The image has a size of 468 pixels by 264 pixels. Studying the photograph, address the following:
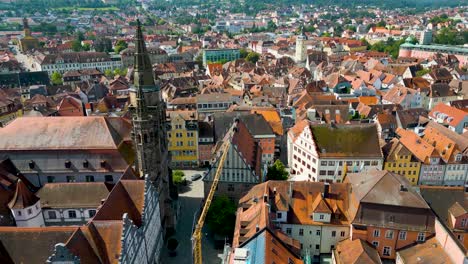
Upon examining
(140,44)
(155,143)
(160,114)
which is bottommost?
(155,143)

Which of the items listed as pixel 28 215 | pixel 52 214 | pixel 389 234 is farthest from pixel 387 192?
pixel 28 215

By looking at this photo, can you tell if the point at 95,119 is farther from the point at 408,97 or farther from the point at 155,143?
the point at 408,97

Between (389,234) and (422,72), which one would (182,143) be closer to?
(389,234)

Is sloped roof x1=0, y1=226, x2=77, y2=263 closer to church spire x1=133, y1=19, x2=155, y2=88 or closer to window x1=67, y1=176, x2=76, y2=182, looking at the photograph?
window x1=67, y1=176, x2=76, y2=182

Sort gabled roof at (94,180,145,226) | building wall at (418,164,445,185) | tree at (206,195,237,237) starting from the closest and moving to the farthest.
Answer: gabled roof at (94,180,145,226), tree at (206,195,237,237), building wall at (418,164,445,185)

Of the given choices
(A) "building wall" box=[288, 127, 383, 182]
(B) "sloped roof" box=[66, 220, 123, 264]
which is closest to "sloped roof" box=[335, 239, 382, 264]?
(A) "building wall" box=[288, 127, 383, 182]

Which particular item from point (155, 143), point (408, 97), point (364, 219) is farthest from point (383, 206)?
point (408, 97)
